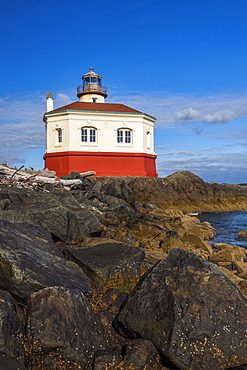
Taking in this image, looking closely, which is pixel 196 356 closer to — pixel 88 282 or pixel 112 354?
pixel 112 354

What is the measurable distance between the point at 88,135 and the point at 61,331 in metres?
24.1

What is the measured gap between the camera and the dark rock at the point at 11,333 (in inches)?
116

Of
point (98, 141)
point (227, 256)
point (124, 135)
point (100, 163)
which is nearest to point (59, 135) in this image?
point (98, 141)

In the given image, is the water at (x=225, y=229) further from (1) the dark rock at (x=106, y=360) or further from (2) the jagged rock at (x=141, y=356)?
(1) the dark rock at (x=106, y=360)

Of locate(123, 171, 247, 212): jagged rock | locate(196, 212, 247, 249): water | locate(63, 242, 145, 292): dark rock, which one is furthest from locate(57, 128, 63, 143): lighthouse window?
locate(63, 242, 145, 292): dark rock

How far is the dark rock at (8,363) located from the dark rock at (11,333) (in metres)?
0.03

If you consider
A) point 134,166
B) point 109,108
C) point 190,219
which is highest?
point 109,108

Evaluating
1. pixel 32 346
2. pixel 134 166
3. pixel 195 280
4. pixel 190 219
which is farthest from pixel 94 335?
pixel 134 166

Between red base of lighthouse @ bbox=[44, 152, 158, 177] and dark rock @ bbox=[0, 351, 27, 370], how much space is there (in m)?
22.8

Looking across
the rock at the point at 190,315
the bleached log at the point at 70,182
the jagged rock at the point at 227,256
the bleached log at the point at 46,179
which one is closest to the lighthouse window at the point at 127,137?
the bleached log at the point at 70,182

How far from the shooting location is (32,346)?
10.1 feet

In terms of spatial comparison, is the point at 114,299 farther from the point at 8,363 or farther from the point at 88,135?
the point at 88,135

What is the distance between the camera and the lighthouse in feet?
84.9

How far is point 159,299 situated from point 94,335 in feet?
2.49
